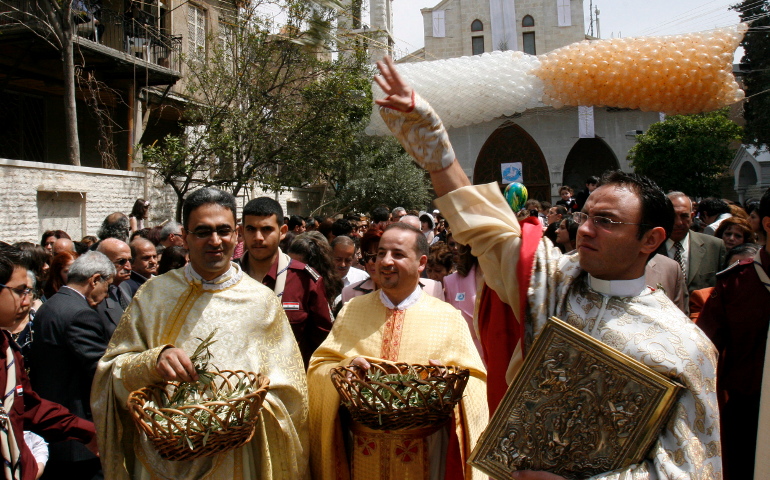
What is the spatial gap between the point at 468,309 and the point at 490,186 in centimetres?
273

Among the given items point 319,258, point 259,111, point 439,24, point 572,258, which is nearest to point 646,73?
point 572,258

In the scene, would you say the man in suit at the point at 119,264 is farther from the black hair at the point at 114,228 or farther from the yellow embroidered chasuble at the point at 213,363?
the black hair at the point at 114,228

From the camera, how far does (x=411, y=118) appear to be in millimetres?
2074

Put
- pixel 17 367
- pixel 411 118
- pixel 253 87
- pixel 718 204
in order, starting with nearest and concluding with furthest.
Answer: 1. pixel 411 118
2. pixel 17 367
3. pixel 718 204
4. pixel 253 87

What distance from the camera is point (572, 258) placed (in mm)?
2178

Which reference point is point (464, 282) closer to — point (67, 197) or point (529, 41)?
point (67, 197)

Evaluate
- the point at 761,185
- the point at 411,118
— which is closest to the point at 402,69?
the point at 411,118

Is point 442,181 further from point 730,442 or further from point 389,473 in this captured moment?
point 730,442

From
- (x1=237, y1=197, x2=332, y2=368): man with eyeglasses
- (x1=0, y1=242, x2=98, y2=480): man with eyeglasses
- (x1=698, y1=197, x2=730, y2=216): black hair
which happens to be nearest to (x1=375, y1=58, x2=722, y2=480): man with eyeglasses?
(x1=0, y1=242, x2=98, y2=480): man with eyeglasses

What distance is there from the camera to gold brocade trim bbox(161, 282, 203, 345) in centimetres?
306

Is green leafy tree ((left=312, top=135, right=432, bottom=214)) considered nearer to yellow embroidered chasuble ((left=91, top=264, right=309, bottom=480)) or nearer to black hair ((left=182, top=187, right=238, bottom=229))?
black hair ((left=182, top=187, right=238, bottom=229))

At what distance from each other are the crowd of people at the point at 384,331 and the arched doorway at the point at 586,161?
3034 centimetres

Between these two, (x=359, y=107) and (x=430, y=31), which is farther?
(x=430, y=31)

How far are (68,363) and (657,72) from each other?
335 centimetres
